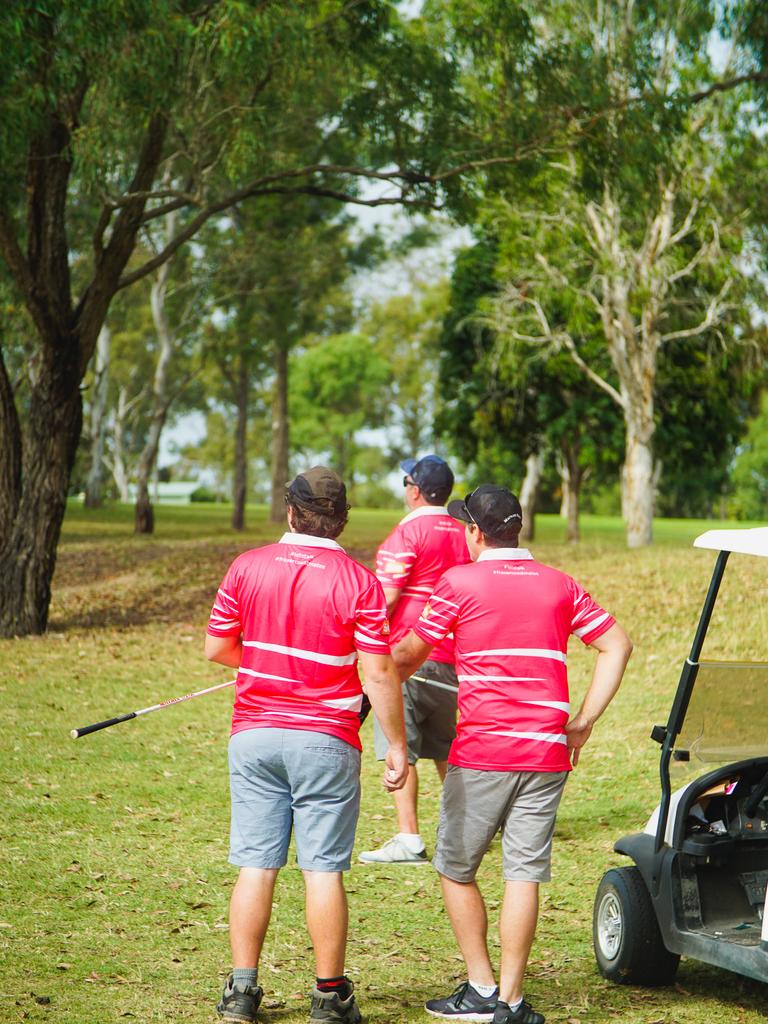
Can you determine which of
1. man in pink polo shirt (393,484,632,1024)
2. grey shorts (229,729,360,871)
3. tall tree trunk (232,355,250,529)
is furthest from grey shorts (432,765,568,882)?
tall tree trunk (232,355,250,529)

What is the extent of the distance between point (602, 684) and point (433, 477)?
2440 millimetres

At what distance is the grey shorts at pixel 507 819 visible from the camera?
4391 mm

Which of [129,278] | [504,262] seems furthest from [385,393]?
[129,278]

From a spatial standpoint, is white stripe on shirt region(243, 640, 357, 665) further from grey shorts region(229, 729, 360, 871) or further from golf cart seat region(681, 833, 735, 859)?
golf cart seat region(681, 833, 735, 859)

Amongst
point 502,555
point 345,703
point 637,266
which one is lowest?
point 345,703

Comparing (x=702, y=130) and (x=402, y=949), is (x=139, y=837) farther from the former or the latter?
(x=702, y=130)

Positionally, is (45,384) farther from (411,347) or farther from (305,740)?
(411,347)

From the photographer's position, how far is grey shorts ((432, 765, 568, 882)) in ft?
Answer: 14.4

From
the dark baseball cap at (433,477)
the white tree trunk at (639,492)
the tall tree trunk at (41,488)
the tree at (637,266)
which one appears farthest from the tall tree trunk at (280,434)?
the dark baseball cap at (433,477)

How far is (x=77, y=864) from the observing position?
6.81m

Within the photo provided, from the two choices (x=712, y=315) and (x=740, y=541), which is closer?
(x=740, y=541)

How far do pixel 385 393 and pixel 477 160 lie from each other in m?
60.1

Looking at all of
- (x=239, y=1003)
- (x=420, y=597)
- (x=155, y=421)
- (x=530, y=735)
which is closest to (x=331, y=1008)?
(x=239, y=1003)

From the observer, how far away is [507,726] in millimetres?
4414
